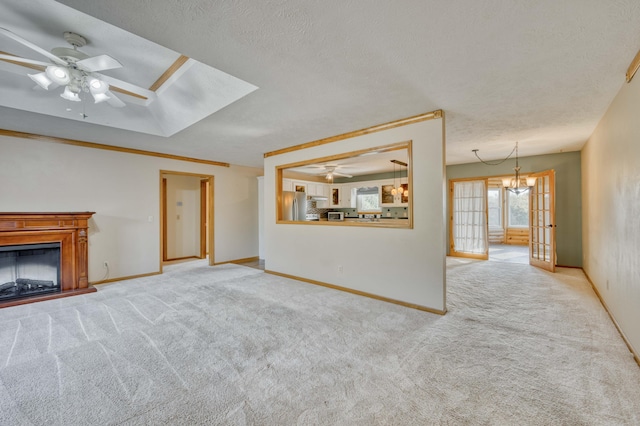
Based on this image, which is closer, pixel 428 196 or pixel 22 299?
pixel 428 196

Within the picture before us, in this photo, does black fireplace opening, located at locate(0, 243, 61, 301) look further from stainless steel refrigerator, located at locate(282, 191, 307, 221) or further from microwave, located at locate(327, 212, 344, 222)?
microwave, located at locate(327, 212, 344, 222)

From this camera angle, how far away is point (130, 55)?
262cm

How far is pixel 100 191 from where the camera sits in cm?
475

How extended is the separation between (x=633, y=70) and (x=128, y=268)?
7252 millimetres

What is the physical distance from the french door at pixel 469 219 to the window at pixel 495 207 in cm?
356

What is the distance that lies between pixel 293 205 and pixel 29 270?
172 inches

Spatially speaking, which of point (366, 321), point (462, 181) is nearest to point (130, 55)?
point (366, 321)

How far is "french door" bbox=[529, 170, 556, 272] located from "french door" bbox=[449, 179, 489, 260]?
3.05 feet

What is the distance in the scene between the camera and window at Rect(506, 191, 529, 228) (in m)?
9.51

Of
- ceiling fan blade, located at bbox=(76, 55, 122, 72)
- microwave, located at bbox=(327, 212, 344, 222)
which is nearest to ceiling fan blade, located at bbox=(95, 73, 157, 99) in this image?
ceiling fan blade, located at bbox=(76, 55, 122, 72)

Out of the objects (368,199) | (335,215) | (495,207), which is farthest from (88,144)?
(495,207)

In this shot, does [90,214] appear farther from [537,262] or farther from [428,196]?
[537,262]

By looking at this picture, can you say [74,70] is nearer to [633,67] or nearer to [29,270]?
[29,270]

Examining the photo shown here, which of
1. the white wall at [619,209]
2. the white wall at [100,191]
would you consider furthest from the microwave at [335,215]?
the white wall at [619,209]
